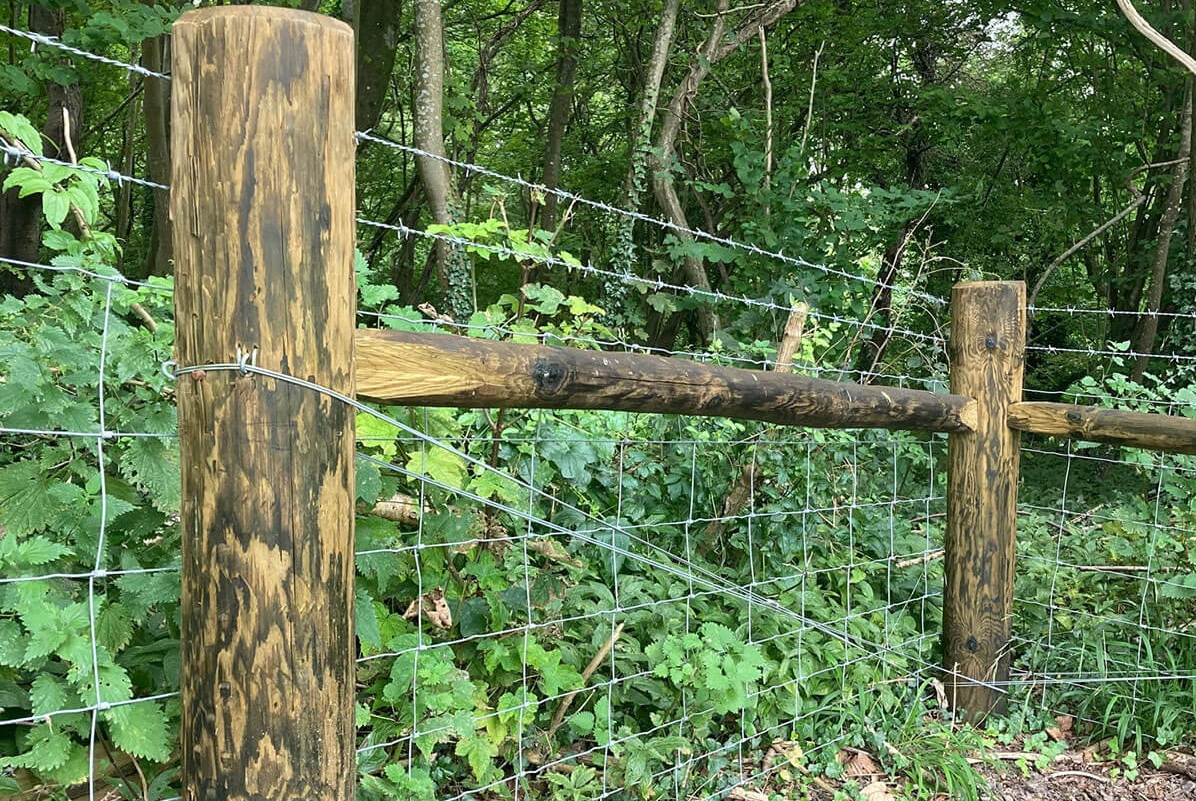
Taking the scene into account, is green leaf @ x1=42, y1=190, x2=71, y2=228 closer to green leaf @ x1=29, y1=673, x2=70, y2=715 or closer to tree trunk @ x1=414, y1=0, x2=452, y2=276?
green leaf @ x1=29, y1=673, x2=70, y2=715

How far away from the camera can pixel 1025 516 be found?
A: 16.9 ft

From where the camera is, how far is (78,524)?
171 cm

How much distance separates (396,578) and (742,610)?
1.28 metres

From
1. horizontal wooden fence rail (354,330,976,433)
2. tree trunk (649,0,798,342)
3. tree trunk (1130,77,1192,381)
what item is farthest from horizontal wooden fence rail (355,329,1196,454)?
tree trunk (1130,77,1192,381)

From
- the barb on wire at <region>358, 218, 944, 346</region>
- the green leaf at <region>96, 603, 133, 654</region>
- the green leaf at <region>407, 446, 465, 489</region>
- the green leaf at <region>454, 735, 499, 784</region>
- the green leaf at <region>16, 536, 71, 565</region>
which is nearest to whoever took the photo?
the green leaf at <region>16, 536, 71, 565</region>

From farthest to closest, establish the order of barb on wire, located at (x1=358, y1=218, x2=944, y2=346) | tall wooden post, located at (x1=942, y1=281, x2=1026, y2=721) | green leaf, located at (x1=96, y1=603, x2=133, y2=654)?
tall wooden post, located at (x1=942, y1=281, x2=1026, y2=721)
barb on wire, located at (x1=358, y1=218, x2=944, y2=346)
green leaf, located at (x1=96, y1=603, x2=133, y2=654)

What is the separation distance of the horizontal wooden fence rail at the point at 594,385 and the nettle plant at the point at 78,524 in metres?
0.42

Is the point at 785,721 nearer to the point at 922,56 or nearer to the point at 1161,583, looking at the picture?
the point at 1161,583

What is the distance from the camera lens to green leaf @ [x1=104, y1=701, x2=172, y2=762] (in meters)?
1.50

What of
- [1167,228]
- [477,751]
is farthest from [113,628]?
[1167,228]

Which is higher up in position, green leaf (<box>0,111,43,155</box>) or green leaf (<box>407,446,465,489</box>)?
green leaf (<box>0,111,43,155</box>)

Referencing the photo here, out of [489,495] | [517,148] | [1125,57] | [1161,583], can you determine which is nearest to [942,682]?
[1161,583]

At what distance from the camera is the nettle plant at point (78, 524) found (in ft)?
4.92

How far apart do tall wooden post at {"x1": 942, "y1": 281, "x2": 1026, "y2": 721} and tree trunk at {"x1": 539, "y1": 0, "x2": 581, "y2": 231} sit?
6410 millimetres
